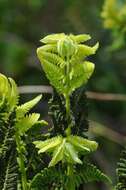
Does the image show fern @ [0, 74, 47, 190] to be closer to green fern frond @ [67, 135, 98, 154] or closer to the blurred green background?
green fern frond @ [67, 135, 98, 154]

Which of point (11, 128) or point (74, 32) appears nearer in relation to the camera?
point (11, 128)

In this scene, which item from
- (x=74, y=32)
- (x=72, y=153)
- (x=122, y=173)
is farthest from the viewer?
(x=74, y=32)

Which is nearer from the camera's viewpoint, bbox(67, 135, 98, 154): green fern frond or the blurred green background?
bbox(67, 135, 98, 154): green fern frond

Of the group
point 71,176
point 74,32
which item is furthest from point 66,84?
point 74,32

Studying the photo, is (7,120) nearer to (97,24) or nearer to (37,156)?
(37,156)

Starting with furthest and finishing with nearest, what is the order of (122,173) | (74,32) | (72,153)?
(74,32) → (122,173) → (72,153)

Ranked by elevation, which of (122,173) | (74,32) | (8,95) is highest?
(8,95)

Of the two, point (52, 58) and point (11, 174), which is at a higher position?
point (52, 58)

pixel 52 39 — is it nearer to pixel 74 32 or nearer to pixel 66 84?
pixel 66 84

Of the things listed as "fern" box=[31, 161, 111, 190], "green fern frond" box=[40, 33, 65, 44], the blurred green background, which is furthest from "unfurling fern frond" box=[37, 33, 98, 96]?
the blurred green background
